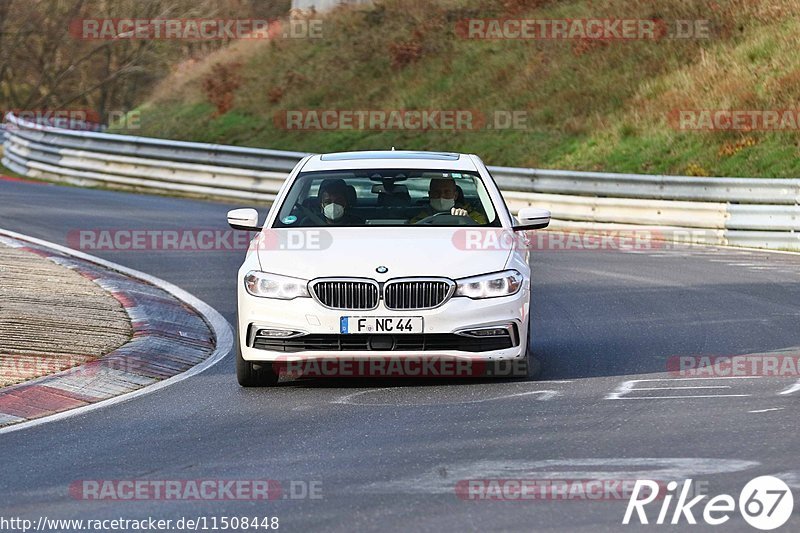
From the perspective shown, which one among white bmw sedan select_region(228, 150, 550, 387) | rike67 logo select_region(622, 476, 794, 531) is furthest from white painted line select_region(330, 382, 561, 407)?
rike67 logo select_region(622, 476, 794, 531)

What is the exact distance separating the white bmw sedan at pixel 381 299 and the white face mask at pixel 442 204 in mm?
182

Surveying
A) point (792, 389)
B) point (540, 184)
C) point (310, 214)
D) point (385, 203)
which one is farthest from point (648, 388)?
point (540, 184)

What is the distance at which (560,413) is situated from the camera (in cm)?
849

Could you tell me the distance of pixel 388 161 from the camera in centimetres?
1091

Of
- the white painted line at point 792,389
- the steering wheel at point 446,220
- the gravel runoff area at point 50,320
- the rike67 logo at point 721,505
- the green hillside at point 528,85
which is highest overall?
the green hillside at point 528,85

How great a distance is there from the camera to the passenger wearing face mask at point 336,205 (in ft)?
→ 33.9

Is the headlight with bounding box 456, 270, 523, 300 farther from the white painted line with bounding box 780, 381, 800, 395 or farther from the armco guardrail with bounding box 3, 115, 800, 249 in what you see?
the armco guardrail with bounding box 3, 115, 800, 249

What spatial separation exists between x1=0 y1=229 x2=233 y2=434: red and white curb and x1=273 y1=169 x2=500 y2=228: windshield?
1489 millimetres

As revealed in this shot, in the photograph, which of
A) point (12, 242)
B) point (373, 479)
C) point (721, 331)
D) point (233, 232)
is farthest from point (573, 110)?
point (373, 479)

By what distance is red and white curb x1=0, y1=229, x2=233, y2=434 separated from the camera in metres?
9.27

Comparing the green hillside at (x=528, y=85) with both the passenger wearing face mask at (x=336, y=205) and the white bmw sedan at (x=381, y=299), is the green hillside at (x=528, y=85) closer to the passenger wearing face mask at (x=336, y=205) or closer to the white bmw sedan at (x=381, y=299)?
the passenger wearing face mask at (x=336, y=205)

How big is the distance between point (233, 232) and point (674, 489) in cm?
1521

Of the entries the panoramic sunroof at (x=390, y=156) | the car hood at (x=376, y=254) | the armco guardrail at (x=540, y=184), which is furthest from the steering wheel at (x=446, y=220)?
the armco guardrail at (x=540, y=184)

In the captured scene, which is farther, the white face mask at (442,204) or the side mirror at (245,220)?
the white face mask at (442,204)
